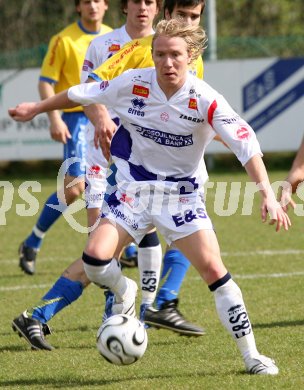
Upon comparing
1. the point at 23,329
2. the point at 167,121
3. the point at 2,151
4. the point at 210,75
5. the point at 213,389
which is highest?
the point at 167,121

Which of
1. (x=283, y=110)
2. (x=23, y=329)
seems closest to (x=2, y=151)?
(x=283, y=110)

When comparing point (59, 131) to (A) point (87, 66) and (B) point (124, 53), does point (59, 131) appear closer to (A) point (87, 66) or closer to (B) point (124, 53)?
(A) point (87, 66)

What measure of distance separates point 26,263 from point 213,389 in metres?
4.11

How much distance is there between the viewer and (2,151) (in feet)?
56.1

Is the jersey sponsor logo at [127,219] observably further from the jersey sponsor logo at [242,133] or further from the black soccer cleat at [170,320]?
the black soccer cleat at [170,320]

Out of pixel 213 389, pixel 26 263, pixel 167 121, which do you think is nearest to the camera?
pixel 213 389

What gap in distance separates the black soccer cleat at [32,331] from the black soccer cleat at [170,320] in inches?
26.5

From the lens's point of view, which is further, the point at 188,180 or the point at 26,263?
the point at 26,263

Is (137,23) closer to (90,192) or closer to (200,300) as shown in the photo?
(90,192)

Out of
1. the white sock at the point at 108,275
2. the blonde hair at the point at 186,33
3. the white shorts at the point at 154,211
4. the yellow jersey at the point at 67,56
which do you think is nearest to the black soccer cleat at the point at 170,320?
the white sock at the point at 108,275

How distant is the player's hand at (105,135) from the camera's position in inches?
220

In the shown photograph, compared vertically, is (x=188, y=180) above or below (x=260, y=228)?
above

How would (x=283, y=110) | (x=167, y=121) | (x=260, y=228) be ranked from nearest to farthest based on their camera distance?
1. (x=167, y=121)
2. (x=260, y=228)
3. (x=283, y=110)

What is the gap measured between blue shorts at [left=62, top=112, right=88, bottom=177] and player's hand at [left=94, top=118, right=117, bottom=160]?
2.55m
